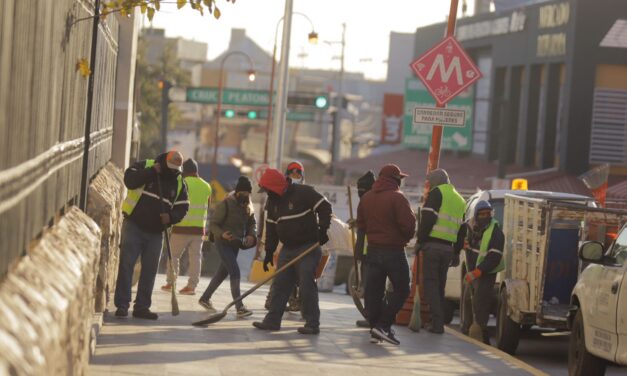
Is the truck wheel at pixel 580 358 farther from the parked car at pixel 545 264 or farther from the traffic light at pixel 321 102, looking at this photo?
the traffic light at pixel 321 102

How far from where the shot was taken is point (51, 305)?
6.20 meters

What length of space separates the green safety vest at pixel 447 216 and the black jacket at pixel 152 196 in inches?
112

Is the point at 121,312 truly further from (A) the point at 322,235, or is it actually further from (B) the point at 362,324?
(B) the point at 362,324

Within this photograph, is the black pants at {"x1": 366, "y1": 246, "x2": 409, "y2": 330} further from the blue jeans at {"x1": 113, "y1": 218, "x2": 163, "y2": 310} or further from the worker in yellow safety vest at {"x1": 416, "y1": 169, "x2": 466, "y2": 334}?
the blue jeans at {"x1": 113, "y1": 218, "x2": 163, "y2": 310}

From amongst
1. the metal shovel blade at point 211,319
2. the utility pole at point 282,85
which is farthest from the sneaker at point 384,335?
the utility pole at point 282,85

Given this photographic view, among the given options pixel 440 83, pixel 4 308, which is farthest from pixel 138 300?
pixel 4 308

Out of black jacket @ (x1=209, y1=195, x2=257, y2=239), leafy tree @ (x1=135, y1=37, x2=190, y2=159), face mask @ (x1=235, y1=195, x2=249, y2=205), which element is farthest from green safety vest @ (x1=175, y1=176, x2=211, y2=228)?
leafy tree @ (x1=135, y1=37, x2=190, y2=159)

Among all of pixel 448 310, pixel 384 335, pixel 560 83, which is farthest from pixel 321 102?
pixel 384 335

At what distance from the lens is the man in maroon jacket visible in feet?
47.3

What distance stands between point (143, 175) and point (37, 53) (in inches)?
293

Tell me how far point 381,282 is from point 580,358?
2.80 m

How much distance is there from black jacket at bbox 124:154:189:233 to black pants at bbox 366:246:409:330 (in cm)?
194

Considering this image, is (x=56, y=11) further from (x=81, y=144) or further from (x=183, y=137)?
(x=183, y=137)

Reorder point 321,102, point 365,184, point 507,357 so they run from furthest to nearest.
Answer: point 321,102, point 365,184, point 507,357
